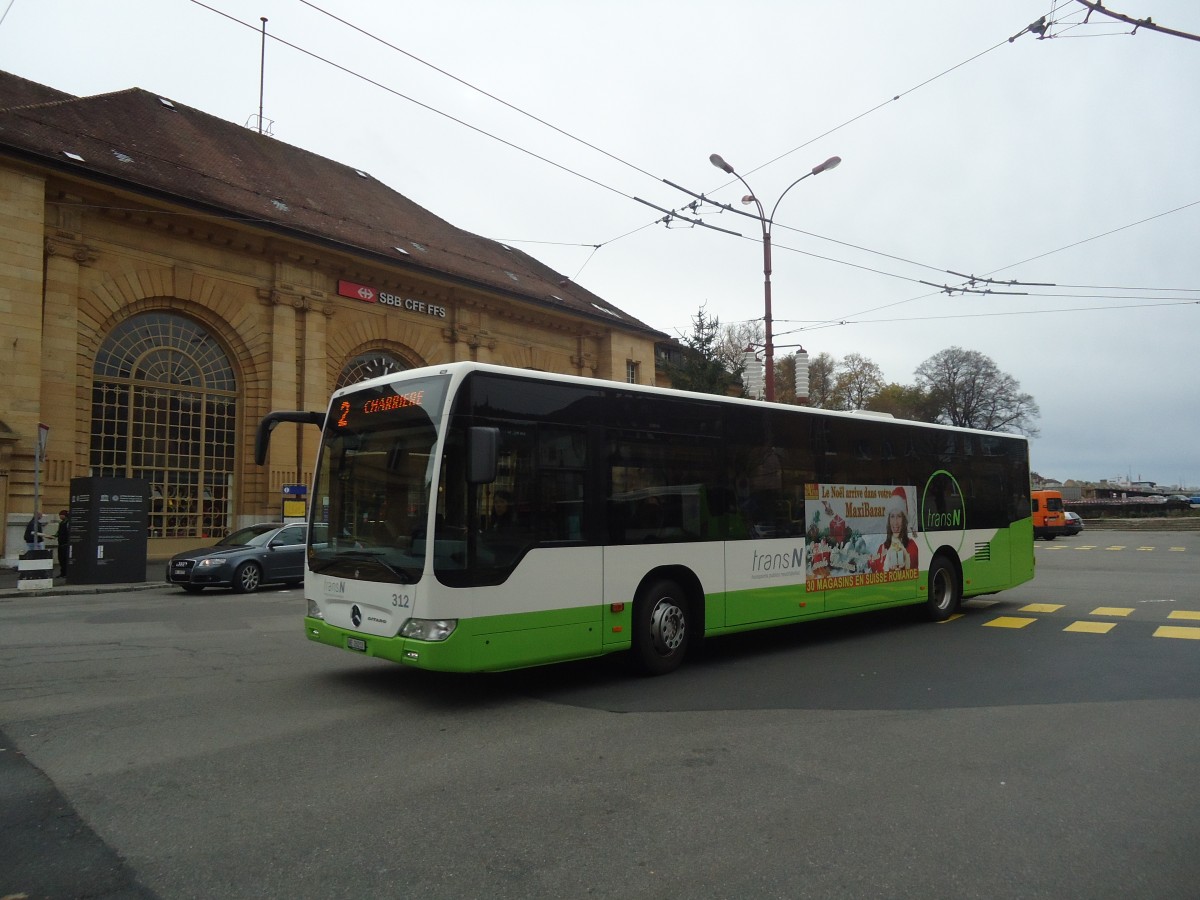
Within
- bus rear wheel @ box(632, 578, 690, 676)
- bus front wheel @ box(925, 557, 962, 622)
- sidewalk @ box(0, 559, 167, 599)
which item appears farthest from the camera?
sidewalk @ box(0, 559, 167, 599)

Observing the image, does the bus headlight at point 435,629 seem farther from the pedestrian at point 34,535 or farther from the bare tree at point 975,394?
the bare tree at point 975,394

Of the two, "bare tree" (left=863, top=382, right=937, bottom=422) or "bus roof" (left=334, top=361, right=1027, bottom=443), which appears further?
"bare tree" (left=863, top=382, right=937, bottom=422)

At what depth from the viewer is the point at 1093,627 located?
11.6 metres

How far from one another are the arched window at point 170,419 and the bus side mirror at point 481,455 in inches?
889

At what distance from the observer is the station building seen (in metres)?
23.0

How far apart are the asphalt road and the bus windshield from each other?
1.19 meters

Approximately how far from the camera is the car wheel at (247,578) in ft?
57.8

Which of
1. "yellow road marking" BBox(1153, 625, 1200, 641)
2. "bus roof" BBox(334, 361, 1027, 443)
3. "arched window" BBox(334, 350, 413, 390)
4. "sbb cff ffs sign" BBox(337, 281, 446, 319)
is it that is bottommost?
"yellow road marking" BBox(1153, 625, 1200, 641)

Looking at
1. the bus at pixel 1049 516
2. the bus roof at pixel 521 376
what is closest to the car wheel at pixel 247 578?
the bus roof at pixel 521 376

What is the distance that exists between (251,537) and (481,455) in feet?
45.8

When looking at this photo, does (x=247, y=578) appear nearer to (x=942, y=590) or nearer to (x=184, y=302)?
(x=184, y=302)

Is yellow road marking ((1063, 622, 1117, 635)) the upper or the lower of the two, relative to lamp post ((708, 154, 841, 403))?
lower

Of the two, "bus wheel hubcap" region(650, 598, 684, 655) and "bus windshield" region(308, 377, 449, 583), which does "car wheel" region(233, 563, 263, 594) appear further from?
"bus wheel hubcap" region(650, 598, 684, 655)

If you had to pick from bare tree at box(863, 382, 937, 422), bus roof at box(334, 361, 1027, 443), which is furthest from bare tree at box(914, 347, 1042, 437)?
bus roof at box(334, 361, 1027, 443)
